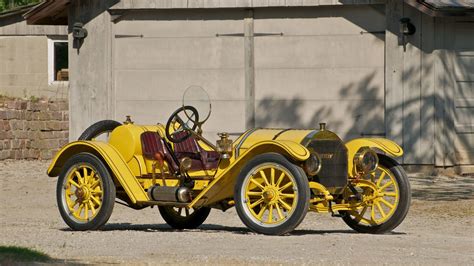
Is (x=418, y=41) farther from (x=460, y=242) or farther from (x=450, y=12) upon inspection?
(x=460, y=242)

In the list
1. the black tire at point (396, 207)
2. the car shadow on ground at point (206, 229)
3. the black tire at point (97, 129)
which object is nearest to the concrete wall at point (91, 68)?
the car shadow on ground at point (206, 229)

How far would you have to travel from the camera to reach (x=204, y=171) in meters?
13.3

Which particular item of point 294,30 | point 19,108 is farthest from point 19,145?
point 294,30

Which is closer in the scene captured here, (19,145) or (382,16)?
(382,16)

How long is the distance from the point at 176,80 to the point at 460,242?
10845 millimetres

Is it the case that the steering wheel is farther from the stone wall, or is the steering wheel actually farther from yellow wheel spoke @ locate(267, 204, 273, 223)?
the stone wall

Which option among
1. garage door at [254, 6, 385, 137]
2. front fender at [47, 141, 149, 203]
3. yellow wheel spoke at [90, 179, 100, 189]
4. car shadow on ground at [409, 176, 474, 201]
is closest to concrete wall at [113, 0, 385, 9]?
garage door at [254, 6, 385, 137]

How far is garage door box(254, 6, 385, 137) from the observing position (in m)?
21.6

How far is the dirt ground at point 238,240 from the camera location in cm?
1034

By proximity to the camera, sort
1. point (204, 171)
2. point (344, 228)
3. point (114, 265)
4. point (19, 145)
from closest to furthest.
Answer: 1. point (114, 265)
2. point (204, 171)
3. point (344, 228)
4. point (19, 145)

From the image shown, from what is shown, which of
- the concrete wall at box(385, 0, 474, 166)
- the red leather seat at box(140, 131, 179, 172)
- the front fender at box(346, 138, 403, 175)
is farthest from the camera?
the concrete wall at box(385, 0, 474, 166)

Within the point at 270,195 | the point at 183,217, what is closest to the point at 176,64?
the point at 183,217

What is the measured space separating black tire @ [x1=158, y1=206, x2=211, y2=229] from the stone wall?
12.0 metres

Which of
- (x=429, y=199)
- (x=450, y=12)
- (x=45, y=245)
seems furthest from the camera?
(x=450, y=12)
